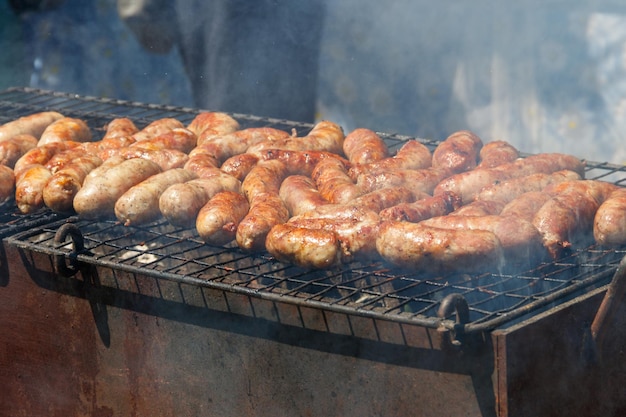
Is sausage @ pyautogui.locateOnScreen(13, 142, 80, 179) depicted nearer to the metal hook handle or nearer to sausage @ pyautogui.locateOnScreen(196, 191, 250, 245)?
the metal hook handle

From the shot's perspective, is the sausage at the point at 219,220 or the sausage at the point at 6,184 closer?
the sausage at the point at 219,220

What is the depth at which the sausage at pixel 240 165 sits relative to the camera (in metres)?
4.85

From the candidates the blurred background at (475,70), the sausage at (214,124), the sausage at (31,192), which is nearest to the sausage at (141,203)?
the sausage at (31,192)

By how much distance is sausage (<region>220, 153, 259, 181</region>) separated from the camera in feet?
15.9

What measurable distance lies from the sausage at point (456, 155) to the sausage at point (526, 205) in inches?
26.2

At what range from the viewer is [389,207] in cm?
416

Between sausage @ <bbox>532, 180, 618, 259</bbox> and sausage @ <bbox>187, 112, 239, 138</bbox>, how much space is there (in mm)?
2364

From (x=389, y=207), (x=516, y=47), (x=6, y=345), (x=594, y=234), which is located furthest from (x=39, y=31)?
(x=594, y=234)

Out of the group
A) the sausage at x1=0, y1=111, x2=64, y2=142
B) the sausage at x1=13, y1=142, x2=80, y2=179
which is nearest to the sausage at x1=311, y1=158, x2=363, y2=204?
the sausage at x1=13, y1=142, x2=80, y2=179

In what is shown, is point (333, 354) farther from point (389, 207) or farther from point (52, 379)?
point (52, 379)

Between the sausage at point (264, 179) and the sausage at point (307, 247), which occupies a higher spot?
the sausage at point (264, 179)

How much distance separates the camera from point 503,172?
14.7 ft

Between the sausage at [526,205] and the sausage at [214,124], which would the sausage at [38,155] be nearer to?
the sausage at [214,124]

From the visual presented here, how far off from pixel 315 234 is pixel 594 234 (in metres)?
1.36
